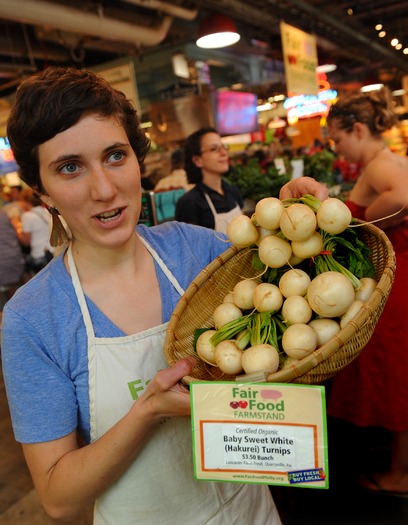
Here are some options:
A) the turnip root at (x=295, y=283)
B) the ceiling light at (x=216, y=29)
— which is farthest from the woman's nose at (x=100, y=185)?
the ceiling light at (x=216, y=29)

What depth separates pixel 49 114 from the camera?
3.38 feet

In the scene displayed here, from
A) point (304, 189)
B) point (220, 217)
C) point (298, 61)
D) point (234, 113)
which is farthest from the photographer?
point (234, 113)

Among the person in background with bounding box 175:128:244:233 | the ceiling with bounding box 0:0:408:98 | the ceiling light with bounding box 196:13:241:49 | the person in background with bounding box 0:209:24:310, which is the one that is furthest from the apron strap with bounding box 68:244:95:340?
the ceiling light with bounding box 196:13:241:49

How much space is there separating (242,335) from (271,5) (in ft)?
26.2

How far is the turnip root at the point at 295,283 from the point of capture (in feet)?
3.95

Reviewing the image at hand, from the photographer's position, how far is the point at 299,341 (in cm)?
Result: 106

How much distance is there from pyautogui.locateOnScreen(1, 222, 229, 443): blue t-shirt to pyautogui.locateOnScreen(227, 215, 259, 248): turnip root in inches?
14.6

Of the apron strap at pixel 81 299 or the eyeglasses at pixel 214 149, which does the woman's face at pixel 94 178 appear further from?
the eyeglasses at pixel 214 149

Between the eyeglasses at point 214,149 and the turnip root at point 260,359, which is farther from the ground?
the eyeglasses at point 214,149

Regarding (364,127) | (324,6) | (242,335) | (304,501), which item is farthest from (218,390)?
(324,6)

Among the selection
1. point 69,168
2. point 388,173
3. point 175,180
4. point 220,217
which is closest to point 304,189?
point 69,168

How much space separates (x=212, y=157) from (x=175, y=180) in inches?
37.8

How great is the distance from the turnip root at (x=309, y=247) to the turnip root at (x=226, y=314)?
0.22 metres

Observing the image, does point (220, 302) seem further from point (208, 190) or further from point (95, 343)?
point (208, 190)
